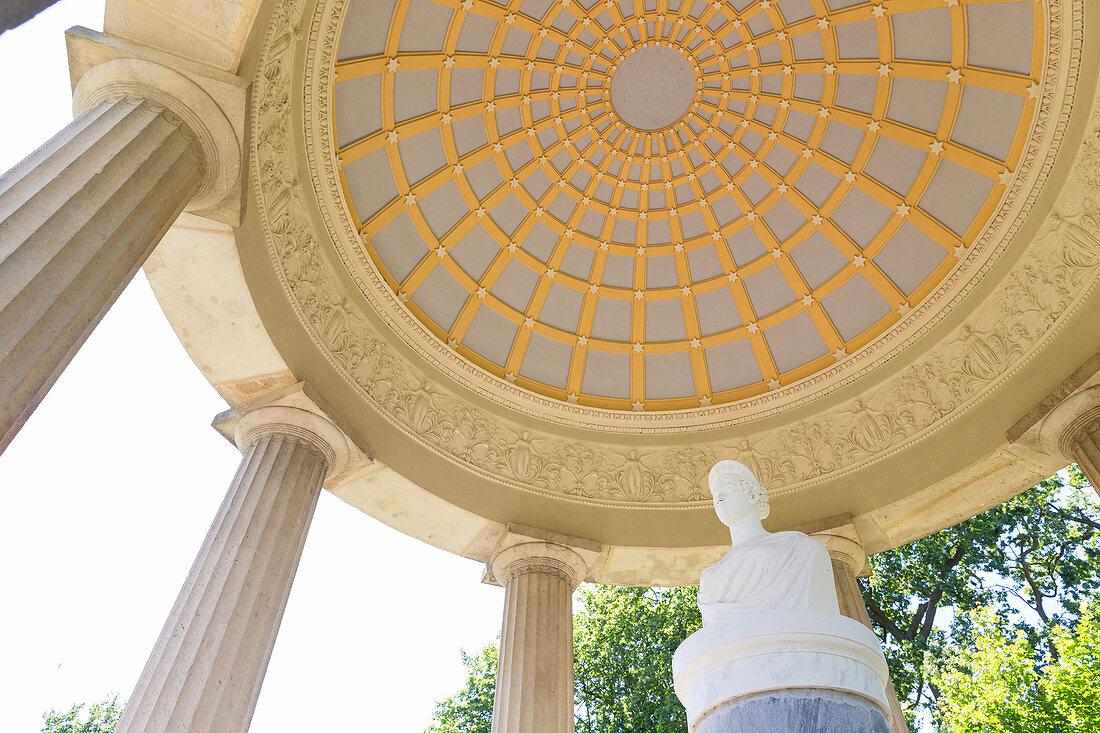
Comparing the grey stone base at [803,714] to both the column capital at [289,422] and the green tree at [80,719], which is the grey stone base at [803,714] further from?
the green tree at [80,719]

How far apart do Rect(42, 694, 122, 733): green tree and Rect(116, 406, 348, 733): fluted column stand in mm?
20294

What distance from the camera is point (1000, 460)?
15625 mm

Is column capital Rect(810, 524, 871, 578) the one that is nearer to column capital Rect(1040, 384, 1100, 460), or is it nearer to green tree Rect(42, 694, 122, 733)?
→ column capital Rect(1040, 384, 1100, 460)

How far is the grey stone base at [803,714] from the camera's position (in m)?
5.33

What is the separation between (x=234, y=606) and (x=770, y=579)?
7.70 m

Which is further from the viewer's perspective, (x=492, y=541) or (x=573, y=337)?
(x=573, y=337)

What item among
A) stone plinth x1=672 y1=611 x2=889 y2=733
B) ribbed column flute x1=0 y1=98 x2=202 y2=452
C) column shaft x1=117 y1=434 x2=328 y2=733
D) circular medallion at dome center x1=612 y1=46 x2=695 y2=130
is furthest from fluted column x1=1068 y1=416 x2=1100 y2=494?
ribbed column flute x1=0 y1=98 x2=202 y2=452

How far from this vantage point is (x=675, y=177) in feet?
65.3

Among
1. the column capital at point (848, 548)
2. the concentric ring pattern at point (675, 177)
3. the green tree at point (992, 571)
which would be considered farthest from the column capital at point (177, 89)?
the green tree at point (992, 571)

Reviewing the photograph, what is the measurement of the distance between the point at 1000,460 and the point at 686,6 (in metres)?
11.7

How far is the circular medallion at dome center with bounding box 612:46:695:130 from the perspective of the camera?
734 inches

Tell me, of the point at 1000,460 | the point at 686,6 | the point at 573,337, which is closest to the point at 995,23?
the point at 686,6

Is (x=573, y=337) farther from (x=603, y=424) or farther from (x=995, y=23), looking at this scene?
(x=995, y=23)

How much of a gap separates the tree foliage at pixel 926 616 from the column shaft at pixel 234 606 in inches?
561
